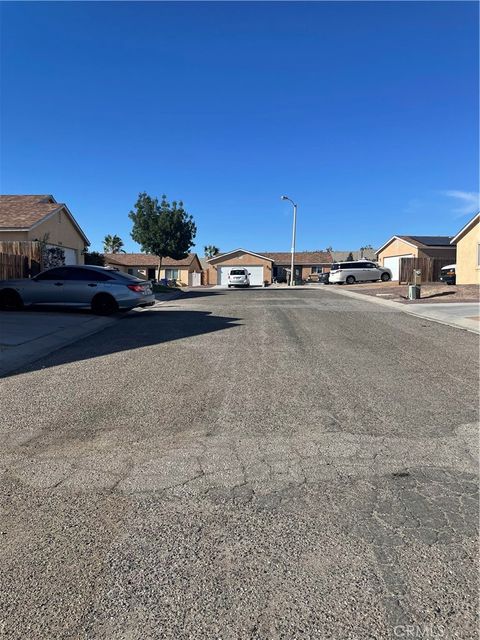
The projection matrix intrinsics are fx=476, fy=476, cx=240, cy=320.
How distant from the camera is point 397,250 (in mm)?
42812

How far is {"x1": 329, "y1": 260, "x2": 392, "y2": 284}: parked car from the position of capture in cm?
3844

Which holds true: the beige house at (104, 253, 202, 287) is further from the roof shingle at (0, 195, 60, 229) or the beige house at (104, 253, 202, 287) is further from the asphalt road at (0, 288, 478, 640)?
the asphalt road at (0, 288, 478, 640)

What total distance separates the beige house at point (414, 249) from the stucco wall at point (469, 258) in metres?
10.4

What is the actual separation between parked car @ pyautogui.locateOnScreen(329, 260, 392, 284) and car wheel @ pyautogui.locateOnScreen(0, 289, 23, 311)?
28471 millimetres

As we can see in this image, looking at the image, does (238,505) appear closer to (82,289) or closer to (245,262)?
(82,289)

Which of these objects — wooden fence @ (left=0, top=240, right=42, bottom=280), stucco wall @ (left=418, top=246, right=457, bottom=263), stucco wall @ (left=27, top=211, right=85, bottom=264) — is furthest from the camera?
stucco wall @ (left=418, top=246, right=457, bottom=263)

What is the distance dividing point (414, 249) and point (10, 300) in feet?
110

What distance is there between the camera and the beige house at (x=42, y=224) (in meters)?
20.6

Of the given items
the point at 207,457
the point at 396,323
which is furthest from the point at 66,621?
the point at 396,323

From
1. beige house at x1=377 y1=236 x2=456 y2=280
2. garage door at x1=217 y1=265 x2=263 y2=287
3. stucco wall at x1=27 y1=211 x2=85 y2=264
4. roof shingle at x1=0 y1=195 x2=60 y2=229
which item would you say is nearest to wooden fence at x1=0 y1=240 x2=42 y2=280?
roof shingle at x1=0 y1=195 x2=60 y2=229

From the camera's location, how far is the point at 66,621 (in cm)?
216

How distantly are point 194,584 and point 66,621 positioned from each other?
0.61 meters
